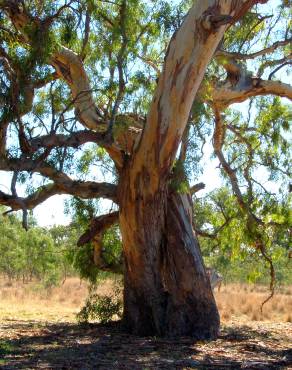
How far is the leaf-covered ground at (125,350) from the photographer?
6.81 m

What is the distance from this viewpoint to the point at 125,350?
7965 millimetres

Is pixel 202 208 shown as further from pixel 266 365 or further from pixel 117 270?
pixel 266 365

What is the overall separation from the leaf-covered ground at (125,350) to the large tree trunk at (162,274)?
0.42m

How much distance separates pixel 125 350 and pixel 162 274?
81.4 inches

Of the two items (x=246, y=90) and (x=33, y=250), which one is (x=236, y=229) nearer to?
(x=246, y=90)

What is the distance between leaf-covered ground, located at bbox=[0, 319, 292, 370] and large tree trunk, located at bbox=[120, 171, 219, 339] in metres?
0.42

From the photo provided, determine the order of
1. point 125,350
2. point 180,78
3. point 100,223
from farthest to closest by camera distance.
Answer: point 100,223 → point 180,78 → point 125,350

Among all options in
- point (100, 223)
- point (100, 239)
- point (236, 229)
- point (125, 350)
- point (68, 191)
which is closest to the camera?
point (125, 350)

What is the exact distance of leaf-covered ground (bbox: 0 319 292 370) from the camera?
22.4 feet

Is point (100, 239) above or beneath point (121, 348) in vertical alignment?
above

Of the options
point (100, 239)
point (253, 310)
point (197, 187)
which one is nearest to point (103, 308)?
point (100, 239)

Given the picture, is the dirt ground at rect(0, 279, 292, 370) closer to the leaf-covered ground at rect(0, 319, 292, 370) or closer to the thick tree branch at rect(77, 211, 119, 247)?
the leaf-covered ground at rect(0, 319, 292, 370)

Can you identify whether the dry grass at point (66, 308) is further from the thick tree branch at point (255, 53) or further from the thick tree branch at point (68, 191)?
the thick tree branch at point (255, 53)

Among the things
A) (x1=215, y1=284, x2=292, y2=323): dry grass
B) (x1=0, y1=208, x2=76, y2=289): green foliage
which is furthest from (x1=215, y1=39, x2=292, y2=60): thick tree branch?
(x1=0, y1=208, x2=76, y2=289): green foliage
